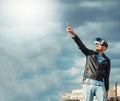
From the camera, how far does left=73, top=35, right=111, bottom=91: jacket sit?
1070 cm

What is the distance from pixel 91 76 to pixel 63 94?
26732 mm

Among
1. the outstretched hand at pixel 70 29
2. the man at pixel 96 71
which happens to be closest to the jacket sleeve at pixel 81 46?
the man at pixel 96 71

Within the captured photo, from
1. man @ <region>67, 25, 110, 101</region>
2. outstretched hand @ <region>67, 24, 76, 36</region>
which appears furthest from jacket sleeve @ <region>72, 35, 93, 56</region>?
outstretched hand @ <region>67, 24, 76, 36</region>

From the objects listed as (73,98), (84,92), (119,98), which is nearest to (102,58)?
(84,92)

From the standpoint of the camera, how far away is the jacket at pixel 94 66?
10.7 metres

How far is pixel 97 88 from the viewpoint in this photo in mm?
10664

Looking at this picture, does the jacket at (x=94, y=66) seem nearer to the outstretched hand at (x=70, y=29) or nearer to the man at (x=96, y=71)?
the man at (x=96, y=71)

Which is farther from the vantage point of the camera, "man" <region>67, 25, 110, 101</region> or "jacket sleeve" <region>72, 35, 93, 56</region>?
"jacket sleeve" <region>72, 35, 93, 56</region>

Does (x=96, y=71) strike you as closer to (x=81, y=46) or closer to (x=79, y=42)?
(x=81, y=46)

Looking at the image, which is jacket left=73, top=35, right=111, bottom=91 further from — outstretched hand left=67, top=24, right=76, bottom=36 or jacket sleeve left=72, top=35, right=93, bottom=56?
outstretched hand left=67, top=24, right=76, bottom=36

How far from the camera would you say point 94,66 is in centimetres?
1078

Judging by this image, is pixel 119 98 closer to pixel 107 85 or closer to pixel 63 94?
pixel 63 94

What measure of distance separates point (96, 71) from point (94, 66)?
0.46ft

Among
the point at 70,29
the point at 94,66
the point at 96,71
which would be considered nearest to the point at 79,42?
the point at 70,29
